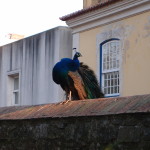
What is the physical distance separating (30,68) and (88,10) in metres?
4.41

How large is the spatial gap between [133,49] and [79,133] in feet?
26.9

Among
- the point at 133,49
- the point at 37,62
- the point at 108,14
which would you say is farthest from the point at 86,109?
the point at 37,62

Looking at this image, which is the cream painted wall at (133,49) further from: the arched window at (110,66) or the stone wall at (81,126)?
the stone wall at (81,126)

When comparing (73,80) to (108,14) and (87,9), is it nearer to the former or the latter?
(108,14)

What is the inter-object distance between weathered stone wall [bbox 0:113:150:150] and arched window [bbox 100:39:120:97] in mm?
7610

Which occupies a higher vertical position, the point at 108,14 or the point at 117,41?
the point at 108,14

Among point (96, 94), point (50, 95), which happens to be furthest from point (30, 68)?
point (96, 94)

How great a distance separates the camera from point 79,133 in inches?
233

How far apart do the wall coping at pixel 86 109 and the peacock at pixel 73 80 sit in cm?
119

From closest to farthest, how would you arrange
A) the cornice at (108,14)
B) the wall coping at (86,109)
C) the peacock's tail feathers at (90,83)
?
the wall coping at (86,109) < the peacock's tail feathers at (90,83) < the cornice at (108,14)

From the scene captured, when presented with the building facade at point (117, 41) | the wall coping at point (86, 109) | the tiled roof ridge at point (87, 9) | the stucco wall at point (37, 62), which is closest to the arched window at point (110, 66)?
the building facade at point (117, 41)

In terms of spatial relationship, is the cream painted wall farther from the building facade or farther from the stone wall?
the stone wall

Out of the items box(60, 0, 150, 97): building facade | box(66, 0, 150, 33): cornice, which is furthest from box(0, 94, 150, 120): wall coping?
box(66, 0, 150, 33): cornice

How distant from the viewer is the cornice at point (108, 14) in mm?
13656
